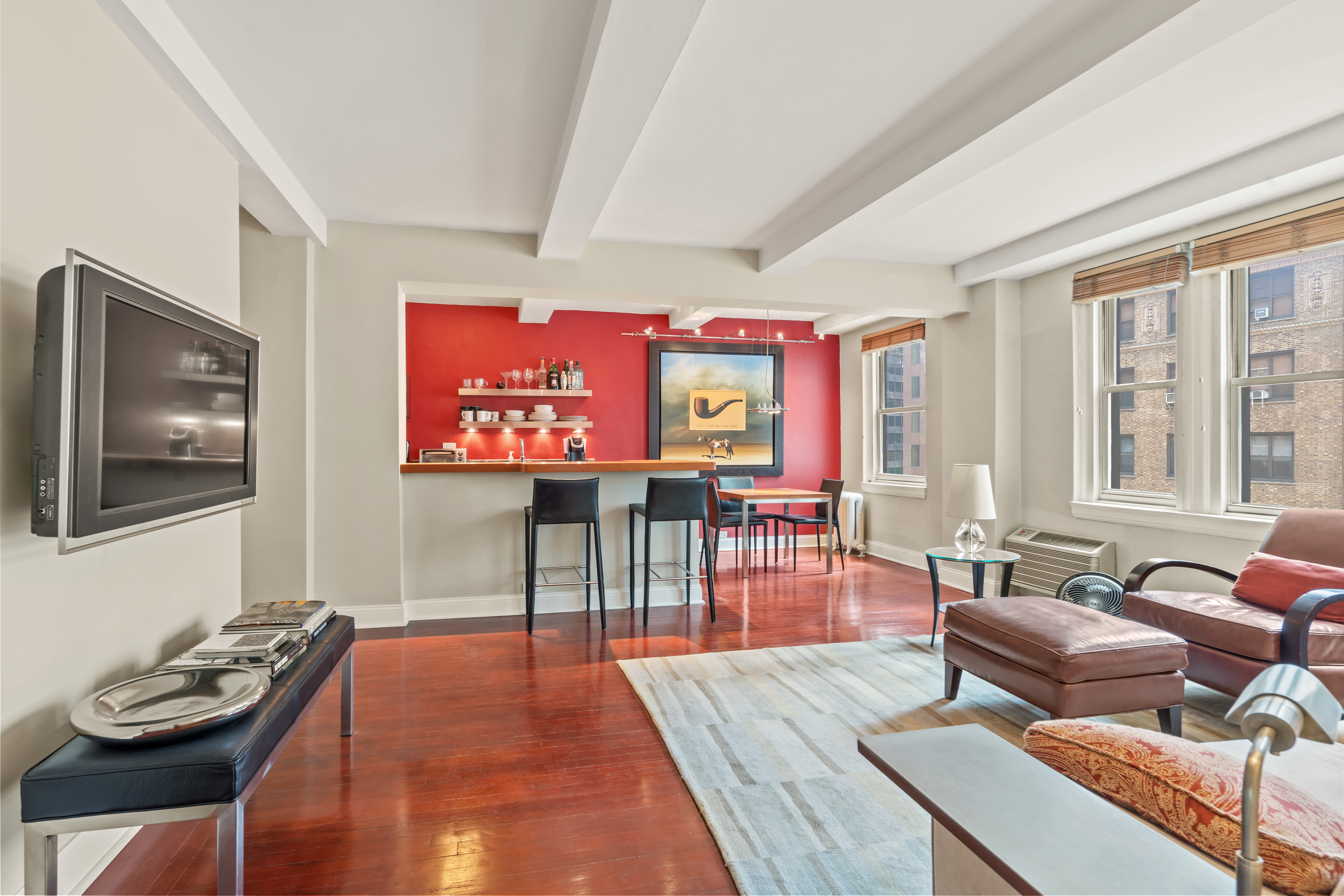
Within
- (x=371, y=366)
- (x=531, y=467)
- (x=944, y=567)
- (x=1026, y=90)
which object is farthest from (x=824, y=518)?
(x=1026, y=90)

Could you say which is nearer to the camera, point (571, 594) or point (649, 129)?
point (649, 129)

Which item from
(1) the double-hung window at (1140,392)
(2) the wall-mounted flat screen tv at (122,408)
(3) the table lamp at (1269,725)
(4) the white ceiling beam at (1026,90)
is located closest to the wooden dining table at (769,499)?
(1) the double-hung window at (1140,392)

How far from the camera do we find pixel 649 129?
122 inches

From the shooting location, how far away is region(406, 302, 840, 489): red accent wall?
6.68 meters

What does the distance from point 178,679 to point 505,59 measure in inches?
91.7

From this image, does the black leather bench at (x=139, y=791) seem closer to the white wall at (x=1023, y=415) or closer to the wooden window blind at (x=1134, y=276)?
the white wall at (x=1023, y=415)

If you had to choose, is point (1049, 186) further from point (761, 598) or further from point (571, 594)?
point (571, 594)

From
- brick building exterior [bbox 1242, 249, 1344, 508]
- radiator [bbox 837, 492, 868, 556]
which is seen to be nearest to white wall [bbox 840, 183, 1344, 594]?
brick building exterior [bbox 1242, 249, 1344, 508]

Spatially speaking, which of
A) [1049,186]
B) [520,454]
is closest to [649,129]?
[1049,186]

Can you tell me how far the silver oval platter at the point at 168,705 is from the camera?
1.52m

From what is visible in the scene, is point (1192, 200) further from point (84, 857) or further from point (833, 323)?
point (84, 857)

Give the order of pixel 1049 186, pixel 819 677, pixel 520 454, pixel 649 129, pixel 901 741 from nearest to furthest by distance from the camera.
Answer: pixel 901 741 < pixel 649 129 < pixel 819 677 < pixel 1049 186 < pixel 520 454

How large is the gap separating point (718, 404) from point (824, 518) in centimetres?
189

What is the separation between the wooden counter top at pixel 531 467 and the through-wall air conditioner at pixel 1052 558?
2445 millimetres
